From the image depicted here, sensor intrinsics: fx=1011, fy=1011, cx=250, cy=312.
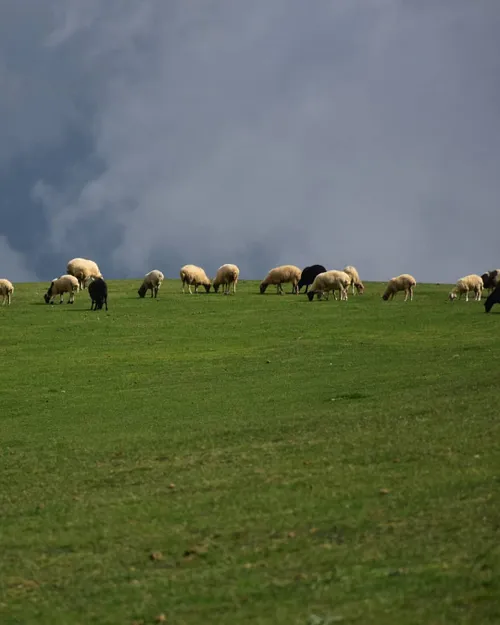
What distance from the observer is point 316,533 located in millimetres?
11609

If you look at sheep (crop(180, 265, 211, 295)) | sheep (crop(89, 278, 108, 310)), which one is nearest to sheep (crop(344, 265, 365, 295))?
sheep (crop(180, 265, 211, 295))


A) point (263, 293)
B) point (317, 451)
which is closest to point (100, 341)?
point (263, 293)

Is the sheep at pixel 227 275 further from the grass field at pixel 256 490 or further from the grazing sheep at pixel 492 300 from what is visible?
the grass field at pixel 256 490

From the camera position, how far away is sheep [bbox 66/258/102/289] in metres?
56.4

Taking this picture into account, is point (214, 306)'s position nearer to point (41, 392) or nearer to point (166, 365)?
point (166, 365)

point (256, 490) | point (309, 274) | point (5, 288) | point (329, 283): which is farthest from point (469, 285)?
point (256, 490)

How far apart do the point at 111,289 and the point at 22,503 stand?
4335 cm

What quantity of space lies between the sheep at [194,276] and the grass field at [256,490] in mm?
→ 23715

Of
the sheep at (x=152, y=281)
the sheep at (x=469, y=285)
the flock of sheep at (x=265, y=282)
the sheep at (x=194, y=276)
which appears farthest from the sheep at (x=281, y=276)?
the sheep at (x=469, y=285)

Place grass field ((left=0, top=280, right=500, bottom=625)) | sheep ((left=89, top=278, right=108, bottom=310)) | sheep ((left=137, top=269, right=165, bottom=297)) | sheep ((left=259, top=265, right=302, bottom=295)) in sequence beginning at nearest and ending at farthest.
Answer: grass field ((left=0, top=280, right=500, bottom=625)) < sheep ((left=89, top=278, right=108, bottom=310)) < sheep ((left=137, top=269, right=165, bottom=297)) < sheep ((left=259, top=265, right=302, bottom=295))

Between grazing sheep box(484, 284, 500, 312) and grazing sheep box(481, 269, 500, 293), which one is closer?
grazing sheep box(484, 284, 500, 312)

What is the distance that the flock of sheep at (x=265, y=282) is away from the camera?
49250 millimetres

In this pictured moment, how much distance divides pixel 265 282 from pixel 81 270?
34.2 feet

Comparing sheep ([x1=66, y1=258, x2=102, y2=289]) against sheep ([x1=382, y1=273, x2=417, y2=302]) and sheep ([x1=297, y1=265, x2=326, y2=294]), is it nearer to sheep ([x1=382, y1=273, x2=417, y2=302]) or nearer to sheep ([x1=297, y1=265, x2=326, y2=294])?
sheep ([x1=297, y1=265, x2=326, y2=294])
